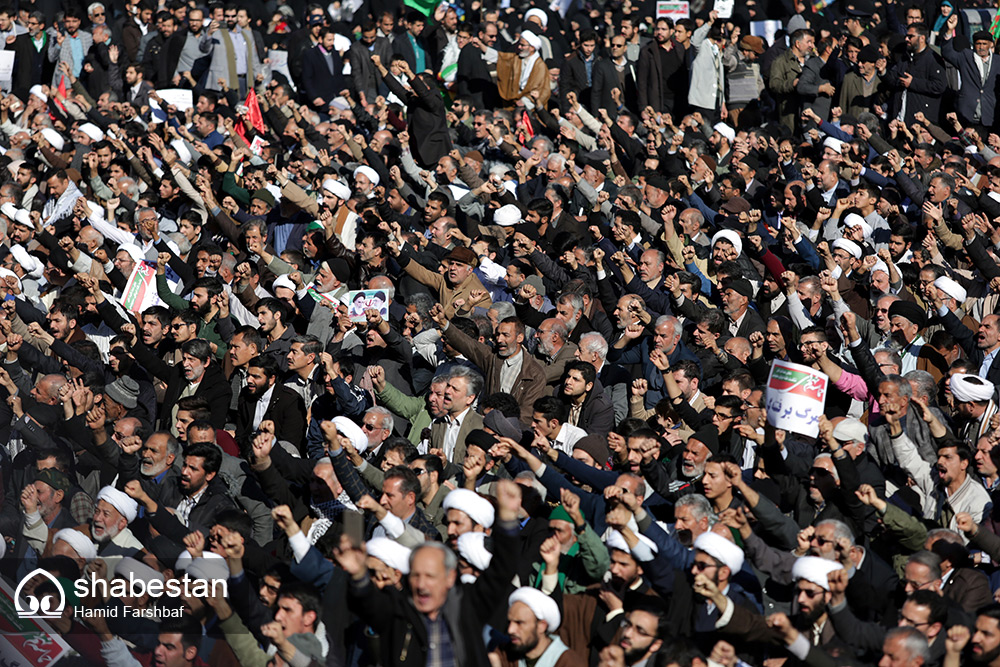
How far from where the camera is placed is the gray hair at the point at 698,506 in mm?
7688

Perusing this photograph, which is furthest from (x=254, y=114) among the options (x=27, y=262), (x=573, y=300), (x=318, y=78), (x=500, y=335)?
(x=500, y=335)

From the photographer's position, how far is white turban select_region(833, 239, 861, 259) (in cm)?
1186

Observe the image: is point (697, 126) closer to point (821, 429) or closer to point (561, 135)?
point (561, 135)

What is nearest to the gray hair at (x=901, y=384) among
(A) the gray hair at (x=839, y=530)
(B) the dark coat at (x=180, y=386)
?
(A) the gray hair at (x=839, y=530)

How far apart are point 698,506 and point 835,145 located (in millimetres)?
7833

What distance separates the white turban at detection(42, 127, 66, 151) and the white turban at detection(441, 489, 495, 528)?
10.2m

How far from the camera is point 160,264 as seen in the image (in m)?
12.1

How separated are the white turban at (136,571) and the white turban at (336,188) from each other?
637 cm

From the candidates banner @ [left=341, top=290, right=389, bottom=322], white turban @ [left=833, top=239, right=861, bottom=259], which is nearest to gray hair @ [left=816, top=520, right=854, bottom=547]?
banner @ [left=341, top=290, right=389, bottom=322]

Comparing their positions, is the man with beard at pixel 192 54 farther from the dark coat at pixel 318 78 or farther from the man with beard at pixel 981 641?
the man with beard at pixel 981 641

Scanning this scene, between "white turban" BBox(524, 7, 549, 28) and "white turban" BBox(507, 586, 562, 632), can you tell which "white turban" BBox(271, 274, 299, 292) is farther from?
"white turban" BBox(524, 7, 549, 28)

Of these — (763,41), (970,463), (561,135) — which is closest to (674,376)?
(970,463)

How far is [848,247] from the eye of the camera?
11891 mm

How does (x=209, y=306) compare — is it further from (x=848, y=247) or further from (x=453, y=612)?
(x=453, y=612)
